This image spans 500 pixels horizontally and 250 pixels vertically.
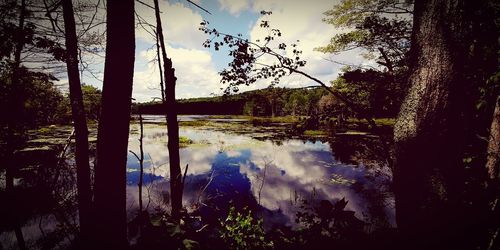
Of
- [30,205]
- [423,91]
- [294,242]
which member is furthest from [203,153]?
[423,91]

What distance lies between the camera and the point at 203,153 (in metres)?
20.0

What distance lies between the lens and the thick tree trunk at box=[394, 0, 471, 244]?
1.80m

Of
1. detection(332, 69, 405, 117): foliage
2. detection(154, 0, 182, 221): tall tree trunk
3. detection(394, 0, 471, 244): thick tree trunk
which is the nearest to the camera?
detection(394, 0, 471, 244): thick tree trunk

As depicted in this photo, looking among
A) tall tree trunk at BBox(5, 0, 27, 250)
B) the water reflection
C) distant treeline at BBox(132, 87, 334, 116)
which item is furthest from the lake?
tall tree trunk at BBox(5, 0, 27, 250)

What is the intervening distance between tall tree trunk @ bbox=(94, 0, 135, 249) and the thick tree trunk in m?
2.78

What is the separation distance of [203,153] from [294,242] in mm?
16858

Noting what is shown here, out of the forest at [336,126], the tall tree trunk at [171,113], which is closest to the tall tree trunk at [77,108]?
the forest at [336,126]

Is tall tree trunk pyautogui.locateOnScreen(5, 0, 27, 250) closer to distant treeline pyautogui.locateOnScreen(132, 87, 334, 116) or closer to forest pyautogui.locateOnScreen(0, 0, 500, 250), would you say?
forest pyautogui.locateOnScreen(0, 0, 500, 250)

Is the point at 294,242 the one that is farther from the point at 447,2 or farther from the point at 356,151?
the point at 356,151

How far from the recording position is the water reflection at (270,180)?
1067 cm

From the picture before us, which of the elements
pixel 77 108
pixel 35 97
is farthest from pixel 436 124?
pixel 35 97

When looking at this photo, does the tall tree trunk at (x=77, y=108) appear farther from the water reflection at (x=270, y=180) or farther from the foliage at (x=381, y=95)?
the foliage at (x=381, y=95)

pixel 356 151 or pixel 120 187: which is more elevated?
pixel 120 187

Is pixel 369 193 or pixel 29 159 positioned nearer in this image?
pixel 369 193
